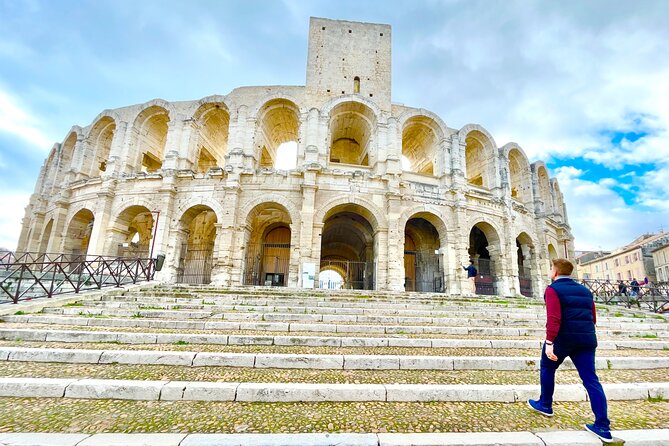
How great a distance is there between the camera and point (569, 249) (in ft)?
70.8

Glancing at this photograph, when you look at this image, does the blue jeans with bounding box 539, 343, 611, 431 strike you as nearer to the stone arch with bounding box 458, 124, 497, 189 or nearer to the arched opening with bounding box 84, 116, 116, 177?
the stone arch with bounding box 458, 124, 497, 189

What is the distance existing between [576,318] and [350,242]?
2030 centimetres

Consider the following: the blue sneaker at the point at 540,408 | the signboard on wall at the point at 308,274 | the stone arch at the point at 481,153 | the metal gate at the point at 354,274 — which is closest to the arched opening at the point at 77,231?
the signboard on wall at the point at 308,274

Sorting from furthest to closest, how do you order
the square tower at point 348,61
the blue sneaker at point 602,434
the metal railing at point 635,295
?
the square tower at point 348,61 < the metal railing at point 635,295 < the blue sneaker at point 602,434

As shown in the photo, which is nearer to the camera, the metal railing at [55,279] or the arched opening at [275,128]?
the metal railing at [55,279]

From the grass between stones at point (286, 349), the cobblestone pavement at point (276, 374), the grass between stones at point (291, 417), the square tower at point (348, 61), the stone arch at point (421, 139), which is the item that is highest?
the square tower at point (348, 61)

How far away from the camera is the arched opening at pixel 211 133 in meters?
16.8

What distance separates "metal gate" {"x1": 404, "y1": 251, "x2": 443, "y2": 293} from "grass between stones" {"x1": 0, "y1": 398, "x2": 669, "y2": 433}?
14.0 meters

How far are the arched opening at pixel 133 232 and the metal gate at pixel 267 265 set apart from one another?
212 inches

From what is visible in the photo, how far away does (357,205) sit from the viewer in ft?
48.6

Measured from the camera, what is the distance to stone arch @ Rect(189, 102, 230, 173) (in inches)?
659

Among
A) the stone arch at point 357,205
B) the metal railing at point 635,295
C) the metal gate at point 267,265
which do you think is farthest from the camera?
→ the metal gate at point 267,265

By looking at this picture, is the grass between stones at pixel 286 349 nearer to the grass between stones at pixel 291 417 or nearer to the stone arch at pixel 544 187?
the grass between stones at pixel 291 417

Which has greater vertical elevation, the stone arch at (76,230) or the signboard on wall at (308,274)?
the stone arch at (76,230)
